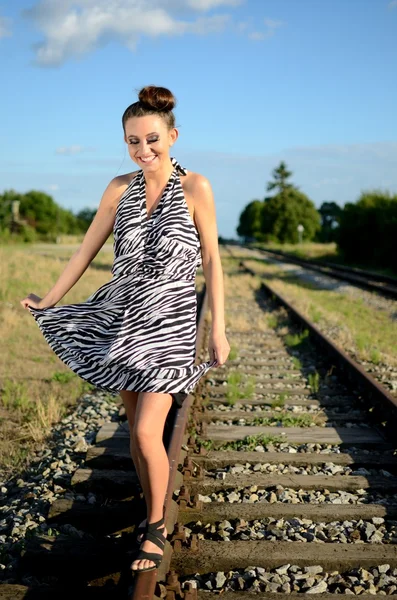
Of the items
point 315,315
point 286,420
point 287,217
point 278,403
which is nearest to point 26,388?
Result: point 278,403

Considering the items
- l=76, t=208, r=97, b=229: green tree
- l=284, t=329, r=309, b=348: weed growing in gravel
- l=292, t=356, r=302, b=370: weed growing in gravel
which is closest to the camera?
l=292, t=356, r=302, b=370: weed growing in gravel

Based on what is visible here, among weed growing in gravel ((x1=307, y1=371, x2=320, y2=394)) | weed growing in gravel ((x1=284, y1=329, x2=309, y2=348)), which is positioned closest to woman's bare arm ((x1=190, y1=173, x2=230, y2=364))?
weed growing in gravel ((x1=307, y1=371, x2=320, y2=394))

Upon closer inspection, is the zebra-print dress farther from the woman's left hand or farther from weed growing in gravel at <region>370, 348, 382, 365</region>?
weed growing in gravel at <region>370, 348, 382, 365</region>

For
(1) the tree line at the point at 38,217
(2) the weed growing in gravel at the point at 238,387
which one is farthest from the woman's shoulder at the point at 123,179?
(1) the tree line at the point at 38,217

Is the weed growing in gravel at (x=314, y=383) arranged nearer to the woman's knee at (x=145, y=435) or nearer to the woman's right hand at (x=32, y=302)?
the woman's right hand at (x=32, y=302)

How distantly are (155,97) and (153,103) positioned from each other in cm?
2

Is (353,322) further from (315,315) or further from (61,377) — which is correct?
(61,377)

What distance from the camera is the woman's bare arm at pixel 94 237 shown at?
2.83 metres

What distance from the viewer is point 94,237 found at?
2.87 meters

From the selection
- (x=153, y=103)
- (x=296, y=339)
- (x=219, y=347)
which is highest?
(x=153, y=103)

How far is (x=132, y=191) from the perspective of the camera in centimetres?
278

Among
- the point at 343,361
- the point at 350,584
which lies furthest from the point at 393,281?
the point at 350,584

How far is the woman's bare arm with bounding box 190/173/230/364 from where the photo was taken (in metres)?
2.72

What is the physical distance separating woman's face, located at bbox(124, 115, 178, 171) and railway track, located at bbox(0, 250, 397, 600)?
1.40 metres
